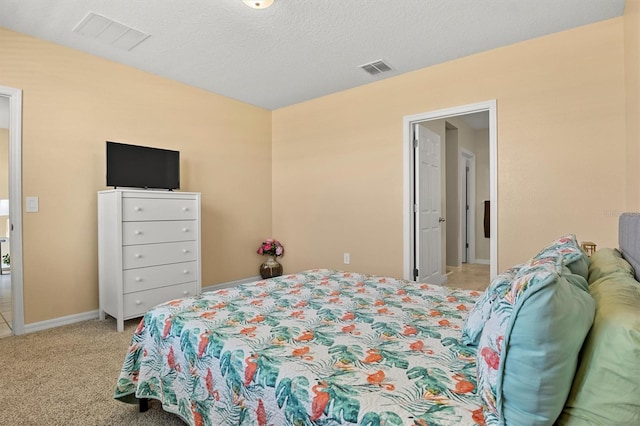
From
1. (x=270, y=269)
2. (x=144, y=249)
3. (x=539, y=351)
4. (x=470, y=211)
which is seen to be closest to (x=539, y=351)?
(x=539, y=351)

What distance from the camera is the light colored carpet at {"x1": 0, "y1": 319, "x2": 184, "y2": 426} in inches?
67.7

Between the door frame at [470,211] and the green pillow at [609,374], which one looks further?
the door frame at [470,211]

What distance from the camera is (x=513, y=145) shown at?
3.08 metres

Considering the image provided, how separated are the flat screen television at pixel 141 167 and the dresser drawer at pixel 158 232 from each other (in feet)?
1.53

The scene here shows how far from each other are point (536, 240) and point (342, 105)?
8.43 ft

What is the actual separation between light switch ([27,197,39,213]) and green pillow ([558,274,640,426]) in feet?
12.2

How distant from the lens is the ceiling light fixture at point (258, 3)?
7.63ft

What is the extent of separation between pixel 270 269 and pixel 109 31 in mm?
3115

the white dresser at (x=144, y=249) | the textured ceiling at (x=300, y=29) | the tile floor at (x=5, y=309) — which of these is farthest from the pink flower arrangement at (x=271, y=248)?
the tile floor at (x=5, y=309)

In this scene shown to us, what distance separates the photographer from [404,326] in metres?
1.46

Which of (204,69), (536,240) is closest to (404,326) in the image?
(536,240)

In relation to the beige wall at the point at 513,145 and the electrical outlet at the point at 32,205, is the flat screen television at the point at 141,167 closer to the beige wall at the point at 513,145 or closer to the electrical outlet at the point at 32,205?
the electrical outlet at the point at 32,205

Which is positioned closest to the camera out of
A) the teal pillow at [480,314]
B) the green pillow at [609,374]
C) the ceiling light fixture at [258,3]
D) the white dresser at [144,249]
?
the green pillow at [609,374]

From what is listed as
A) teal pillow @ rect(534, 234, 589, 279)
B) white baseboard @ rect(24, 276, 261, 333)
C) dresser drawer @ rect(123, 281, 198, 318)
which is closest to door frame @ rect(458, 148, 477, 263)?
dresser drawer @ rect(123, 281, 198, 318)
